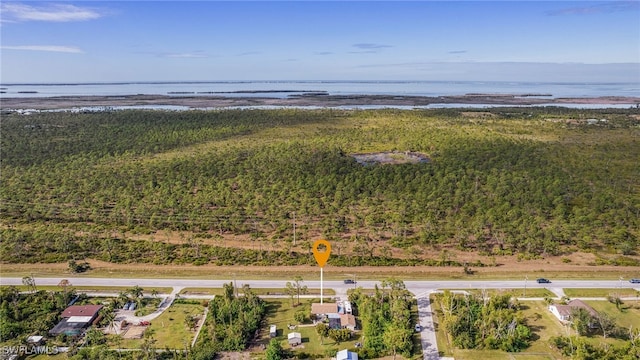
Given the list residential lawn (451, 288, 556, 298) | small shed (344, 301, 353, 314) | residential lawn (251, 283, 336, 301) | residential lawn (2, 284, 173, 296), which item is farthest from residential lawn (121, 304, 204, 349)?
residential lawn (451, 288, 556, 298)

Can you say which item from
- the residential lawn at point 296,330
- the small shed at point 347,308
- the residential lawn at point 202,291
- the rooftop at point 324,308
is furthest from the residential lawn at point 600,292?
the residential lawn at point 202,291

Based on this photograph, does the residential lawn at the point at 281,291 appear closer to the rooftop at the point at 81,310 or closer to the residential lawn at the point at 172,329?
the residential lawn at the point at 172,329

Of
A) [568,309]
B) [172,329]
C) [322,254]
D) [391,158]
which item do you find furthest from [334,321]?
[391,158]

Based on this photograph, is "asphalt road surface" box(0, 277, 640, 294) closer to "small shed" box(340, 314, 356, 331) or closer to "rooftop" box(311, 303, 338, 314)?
"rooftop" box(311, 303, 338, 314)

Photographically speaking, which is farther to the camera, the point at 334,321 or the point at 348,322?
the point at 334,321

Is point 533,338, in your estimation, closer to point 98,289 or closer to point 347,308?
point 347,308

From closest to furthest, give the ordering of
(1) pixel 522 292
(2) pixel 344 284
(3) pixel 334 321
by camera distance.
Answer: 1. (3) pixel 334 321
2. (1) pixel 522 292
3. (2) pixel 344 284

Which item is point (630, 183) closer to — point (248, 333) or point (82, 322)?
point (248, 333)
